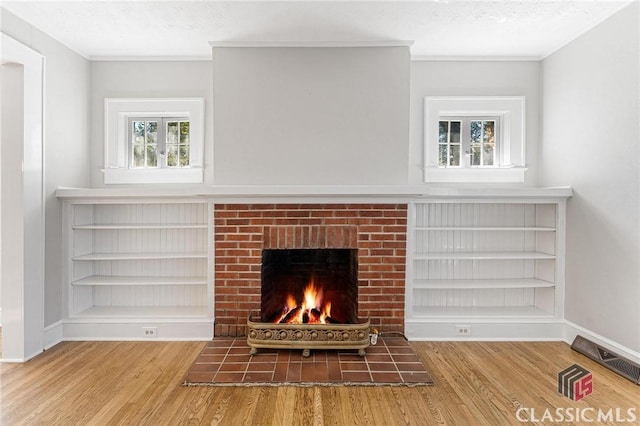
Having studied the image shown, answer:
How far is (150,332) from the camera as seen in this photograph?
140 inches

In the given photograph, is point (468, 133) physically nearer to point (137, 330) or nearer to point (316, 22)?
point (316, 22)

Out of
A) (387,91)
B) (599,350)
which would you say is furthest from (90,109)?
(599,350)

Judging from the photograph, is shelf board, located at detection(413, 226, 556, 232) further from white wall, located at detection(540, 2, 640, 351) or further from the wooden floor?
the wooden floor

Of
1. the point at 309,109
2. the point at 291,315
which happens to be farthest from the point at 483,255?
the point at 309,109

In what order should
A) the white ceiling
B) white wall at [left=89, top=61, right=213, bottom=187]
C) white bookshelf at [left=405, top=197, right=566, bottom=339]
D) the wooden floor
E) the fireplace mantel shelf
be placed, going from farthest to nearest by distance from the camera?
white wall at [left=89, top=61, right=213, bottom=187] < white bookshelf at [left=405, top=197, right=566, bottom=339] < the fireplace mantel shelf < the white ceiling < the wooden floor

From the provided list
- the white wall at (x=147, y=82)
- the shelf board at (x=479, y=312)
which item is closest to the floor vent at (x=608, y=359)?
the shelf board at (x=479, y=312)

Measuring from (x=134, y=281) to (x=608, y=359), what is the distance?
408cm

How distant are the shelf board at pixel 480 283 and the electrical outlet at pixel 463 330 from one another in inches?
14.1

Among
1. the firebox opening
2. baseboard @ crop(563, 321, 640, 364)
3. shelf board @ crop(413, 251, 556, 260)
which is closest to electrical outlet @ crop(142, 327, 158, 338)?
the firebox opening

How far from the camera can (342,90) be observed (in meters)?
3.42

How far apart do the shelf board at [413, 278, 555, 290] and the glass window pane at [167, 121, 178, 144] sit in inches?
111

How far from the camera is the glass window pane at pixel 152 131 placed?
13.2 feet

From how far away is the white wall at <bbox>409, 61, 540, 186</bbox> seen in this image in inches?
153

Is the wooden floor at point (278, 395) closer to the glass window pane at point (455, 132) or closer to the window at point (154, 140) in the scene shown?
the window at point (154, 140)
